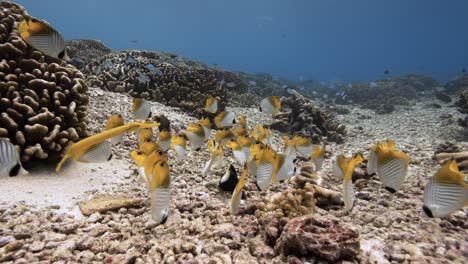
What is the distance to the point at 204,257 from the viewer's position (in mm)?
2830

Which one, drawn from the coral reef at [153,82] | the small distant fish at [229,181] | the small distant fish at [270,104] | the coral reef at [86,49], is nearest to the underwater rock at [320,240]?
the small distant fish at [229,181]

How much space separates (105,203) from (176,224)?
106 cm

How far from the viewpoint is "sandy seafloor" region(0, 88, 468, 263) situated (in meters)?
2.81

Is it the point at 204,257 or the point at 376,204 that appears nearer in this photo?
the point at 204,257

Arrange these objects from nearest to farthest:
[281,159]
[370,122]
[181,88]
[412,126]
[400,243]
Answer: [400,243]
[281,159]
[181,88]
[412,126]
[370,122]

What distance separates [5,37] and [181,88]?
6.20 m

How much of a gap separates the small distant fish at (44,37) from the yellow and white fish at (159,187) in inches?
80.5

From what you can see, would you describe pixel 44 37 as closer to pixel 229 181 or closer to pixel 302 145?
pixel 229 181

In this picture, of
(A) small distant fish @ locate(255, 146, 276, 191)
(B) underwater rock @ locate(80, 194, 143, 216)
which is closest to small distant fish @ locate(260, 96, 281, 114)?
(A) small distant fish @ locate(255, 146, 276, 191)

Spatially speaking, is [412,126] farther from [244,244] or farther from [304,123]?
[244,244]

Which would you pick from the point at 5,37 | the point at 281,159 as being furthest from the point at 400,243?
the point at 5,37

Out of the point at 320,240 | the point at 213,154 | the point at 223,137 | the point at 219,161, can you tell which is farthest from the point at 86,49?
the point at 320,240

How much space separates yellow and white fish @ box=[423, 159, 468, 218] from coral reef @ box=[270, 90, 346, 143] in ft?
27.8

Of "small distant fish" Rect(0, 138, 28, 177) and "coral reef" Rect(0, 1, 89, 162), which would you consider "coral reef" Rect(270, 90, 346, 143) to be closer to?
"coral reef" Rect(0, 1, 89, 162)
